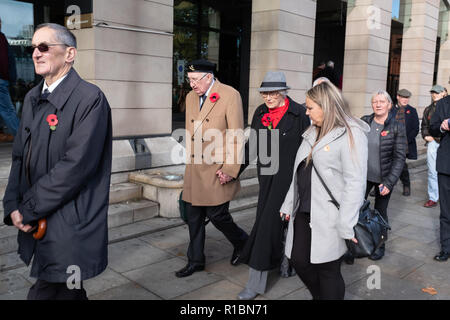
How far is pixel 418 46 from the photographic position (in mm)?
15594

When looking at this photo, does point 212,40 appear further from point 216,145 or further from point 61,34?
point 61,34

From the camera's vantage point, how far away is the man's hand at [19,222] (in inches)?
94.6

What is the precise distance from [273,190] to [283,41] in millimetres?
6206

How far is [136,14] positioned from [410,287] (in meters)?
5.23

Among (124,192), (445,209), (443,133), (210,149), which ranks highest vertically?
(443,133)

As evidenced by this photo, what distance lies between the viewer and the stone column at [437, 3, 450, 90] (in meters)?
18.1

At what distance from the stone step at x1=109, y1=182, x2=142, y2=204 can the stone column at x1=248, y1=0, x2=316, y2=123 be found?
4006 millimetres

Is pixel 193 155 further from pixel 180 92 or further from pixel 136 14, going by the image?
pixel 180 92

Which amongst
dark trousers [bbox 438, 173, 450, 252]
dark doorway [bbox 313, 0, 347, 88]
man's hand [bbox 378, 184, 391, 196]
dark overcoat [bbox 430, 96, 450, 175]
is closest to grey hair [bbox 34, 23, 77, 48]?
man's hand [bbox 378, 184, 391, 196]

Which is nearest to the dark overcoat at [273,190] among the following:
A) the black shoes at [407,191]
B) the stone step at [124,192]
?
the stone step at [124,192]

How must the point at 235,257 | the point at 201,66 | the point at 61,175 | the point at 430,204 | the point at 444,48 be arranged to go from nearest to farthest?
the point at 61,175
the point at 201,66
the point at 235,257
the point at 430,204
the point at 444,48

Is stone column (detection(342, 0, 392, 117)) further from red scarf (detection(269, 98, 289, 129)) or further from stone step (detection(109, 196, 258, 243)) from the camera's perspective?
red scarf (detection(269, 98, 289, 129))

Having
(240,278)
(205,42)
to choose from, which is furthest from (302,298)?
(205,42)

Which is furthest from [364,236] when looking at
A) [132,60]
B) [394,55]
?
[394,55]
